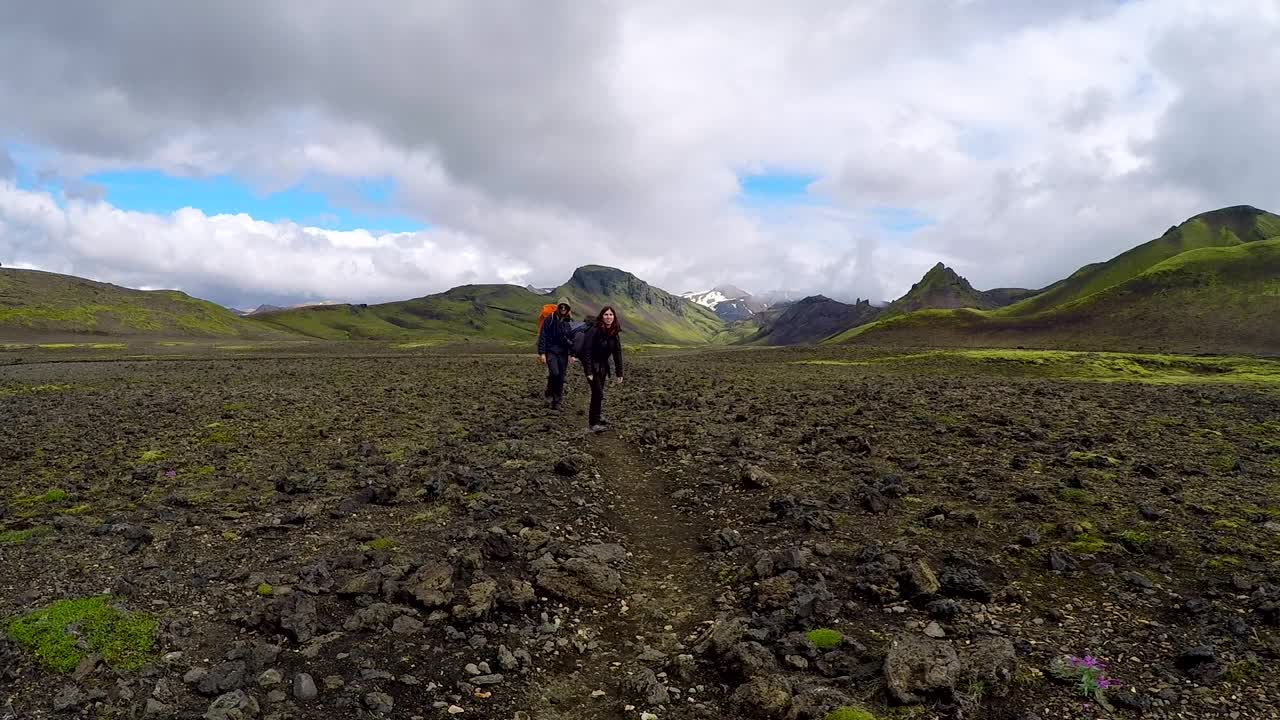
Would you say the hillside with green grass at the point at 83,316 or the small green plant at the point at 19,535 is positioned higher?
the hillside with green grass at the point at 83,316

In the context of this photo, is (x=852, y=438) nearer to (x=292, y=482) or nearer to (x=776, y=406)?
(x=776, y=406)

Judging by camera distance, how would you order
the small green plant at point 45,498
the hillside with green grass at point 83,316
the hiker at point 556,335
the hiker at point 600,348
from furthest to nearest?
the hillside with green grass at point 83,316
the hiker at point 556,335
the hiker at point 600,348
the small green plant at point 45,498

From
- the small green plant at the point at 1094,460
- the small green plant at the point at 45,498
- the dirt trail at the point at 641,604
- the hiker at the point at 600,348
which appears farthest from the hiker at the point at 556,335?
the small green plant at the point at 1094,460

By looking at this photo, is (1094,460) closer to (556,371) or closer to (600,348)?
(600,348)

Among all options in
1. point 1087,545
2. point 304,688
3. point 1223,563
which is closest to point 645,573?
point 304,688

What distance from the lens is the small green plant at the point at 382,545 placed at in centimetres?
1076

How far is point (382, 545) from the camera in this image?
10.9 meters

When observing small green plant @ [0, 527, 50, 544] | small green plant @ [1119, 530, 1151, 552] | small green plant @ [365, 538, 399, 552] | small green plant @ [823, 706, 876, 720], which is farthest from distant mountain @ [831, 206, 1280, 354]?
small green plant @ [0, 527, 50, 544]

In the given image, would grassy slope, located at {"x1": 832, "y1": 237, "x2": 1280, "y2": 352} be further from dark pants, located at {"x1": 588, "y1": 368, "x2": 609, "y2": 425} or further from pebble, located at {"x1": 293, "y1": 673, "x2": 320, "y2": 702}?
pebble, located at {"x1": 293, "y1": 673, "x2": 320, "y2": 702}

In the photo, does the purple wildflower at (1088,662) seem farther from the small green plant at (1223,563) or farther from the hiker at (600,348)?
the hiker at (600,348)

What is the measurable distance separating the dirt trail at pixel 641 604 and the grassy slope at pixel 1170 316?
111 m

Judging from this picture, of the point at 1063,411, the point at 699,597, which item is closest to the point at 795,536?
the point at 699,597

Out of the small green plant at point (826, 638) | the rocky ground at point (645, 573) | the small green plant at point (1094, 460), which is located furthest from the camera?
the small green plant at point (1094, 460)

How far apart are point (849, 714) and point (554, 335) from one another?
1850 cm
